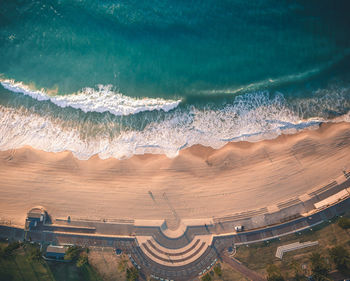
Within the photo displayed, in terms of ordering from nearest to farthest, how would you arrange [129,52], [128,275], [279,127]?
[128,275], [279,127], [129,52]

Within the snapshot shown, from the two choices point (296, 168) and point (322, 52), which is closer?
point (296, 168)

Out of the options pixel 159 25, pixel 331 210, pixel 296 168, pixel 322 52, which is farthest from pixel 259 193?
pixel 159 25

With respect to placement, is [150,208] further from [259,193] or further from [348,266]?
[348,266]

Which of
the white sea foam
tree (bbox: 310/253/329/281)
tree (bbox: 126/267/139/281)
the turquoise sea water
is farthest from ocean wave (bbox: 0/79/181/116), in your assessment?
tree (bbox: 310/253/329/281)

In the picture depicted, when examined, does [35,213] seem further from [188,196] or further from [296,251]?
[296,251]

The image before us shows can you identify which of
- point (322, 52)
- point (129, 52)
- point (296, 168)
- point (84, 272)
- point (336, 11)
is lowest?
point (84, 272)

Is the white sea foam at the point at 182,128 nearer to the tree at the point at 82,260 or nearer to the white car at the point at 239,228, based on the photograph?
the white car at the point at 239,228

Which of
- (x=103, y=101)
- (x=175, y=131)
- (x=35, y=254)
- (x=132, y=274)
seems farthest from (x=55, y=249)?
(x=175, y=131)

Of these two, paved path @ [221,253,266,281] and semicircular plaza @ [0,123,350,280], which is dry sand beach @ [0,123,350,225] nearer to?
semicircular plaza @ [0,123,350,280]

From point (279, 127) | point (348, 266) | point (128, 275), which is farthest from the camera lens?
point (279, 127)
